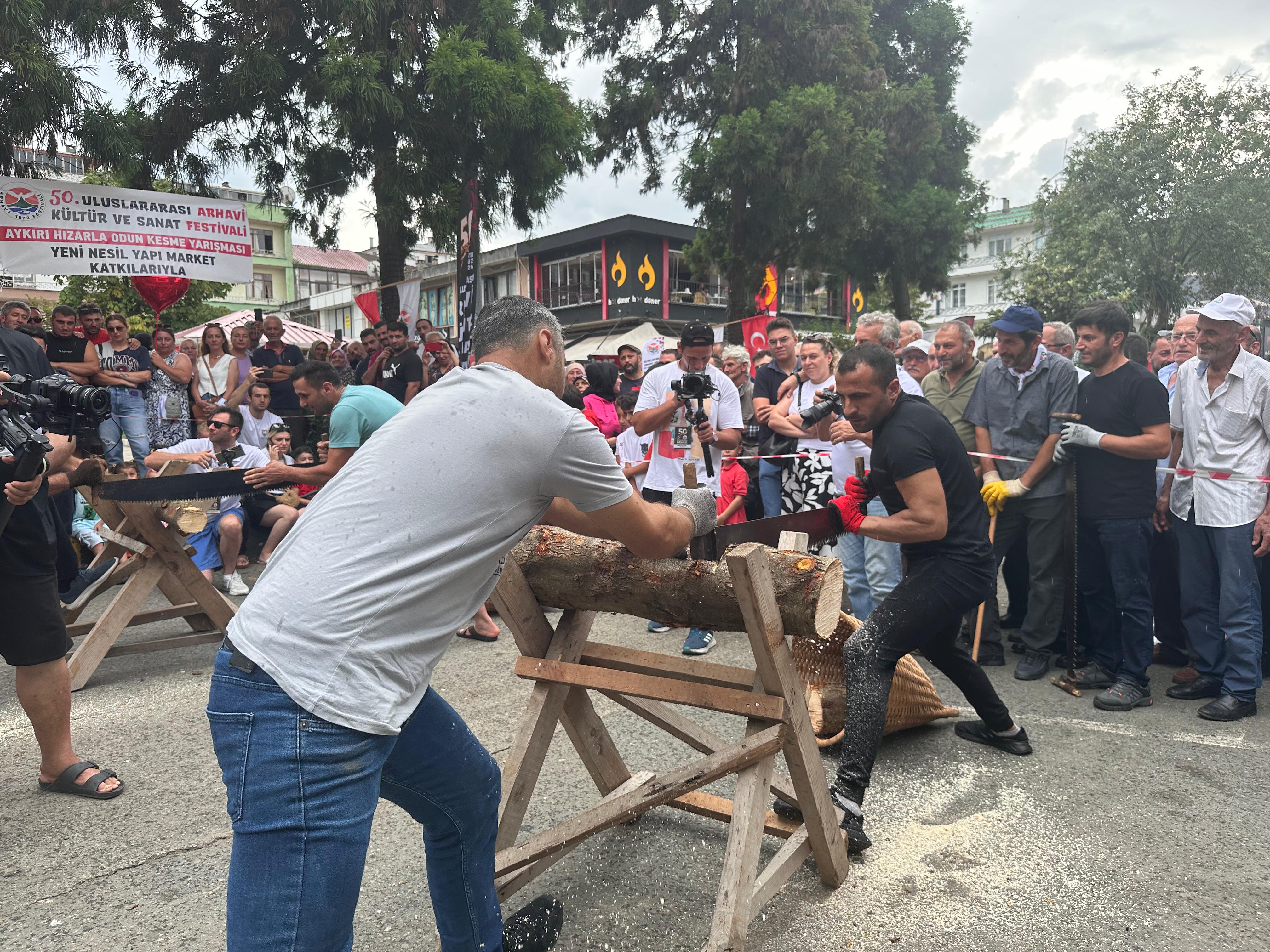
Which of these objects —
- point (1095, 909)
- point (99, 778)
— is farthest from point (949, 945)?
point (99, 778)

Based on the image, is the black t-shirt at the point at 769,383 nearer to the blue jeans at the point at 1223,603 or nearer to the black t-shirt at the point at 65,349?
the blue jeans at the point at 1223,603

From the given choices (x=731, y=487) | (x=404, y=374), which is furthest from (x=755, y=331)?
(x=731, y=487)

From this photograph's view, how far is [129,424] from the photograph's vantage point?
328 inches

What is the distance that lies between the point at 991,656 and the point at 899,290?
18.5 m

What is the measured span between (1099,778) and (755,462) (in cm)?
387

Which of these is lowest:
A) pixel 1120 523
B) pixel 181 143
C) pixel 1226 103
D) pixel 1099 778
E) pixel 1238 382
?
pixel 1099 778

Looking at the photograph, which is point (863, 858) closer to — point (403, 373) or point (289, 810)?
point (289, 810)

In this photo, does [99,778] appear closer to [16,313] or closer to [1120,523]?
[1120,523]

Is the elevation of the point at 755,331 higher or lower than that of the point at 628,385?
higher

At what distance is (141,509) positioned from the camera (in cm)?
471

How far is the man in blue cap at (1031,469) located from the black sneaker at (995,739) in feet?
3.56

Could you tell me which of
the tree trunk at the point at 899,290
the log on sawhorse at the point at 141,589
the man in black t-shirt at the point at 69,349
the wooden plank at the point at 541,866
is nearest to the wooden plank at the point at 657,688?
the wooden plank at the point at 541,866

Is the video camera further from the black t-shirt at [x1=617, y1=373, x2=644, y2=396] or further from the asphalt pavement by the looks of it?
the black t-shirt at [x1=617, y1=373, x2=644, y2=396]

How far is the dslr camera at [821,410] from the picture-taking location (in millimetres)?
4336
